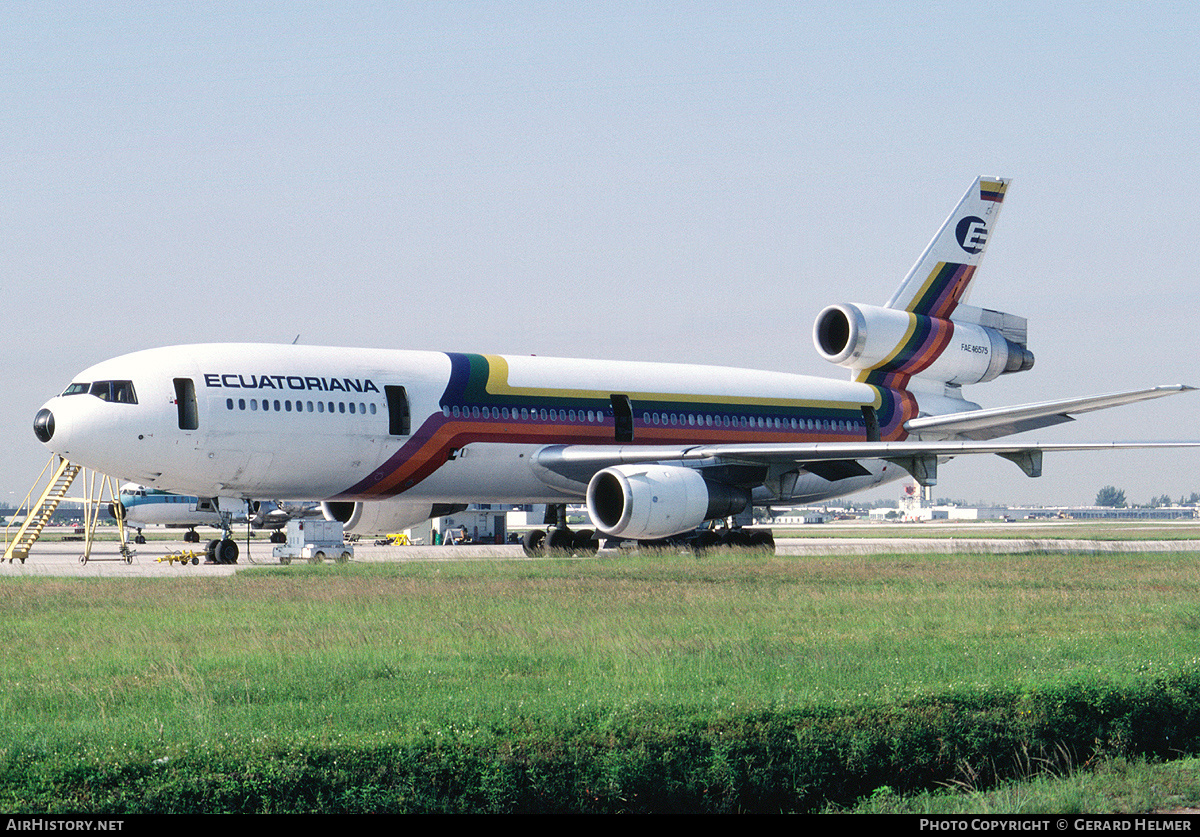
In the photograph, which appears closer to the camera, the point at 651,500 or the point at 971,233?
the point at 651,500

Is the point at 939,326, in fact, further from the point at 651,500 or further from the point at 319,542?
the point at 319,542

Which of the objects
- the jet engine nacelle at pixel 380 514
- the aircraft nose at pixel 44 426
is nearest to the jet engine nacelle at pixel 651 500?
the jet engine nacelle at pixel 380 514

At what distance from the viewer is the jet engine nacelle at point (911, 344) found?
35.2m

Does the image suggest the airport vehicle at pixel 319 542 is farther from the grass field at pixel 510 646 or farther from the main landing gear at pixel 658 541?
the grass field at pixel 510 646

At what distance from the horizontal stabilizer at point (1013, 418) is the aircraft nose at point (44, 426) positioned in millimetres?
21313

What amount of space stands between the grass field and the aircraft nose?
4.99 metres

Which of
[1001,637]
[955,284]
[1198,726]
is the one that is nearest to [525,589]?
[1001,637]

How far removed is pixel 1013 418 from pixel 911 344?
15.3 ft

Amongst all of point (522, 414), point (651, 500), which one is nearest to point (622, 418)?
point (522, 414)

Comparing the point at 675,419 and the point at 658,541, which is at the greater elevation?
the point at 675,419

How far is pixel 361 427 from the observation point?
89.2ft

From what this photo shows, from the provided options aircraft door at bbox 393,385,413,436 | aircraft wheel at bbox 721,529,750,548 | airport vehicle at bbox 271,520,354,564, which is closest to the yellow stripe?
aircraft door at bbox 393,385,413,436

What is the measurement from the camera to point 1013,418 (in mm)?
32281

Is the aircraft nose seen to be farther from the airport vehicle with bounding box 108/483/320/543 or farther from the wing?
the airport vehicle with bounding box 108/483/320/543
